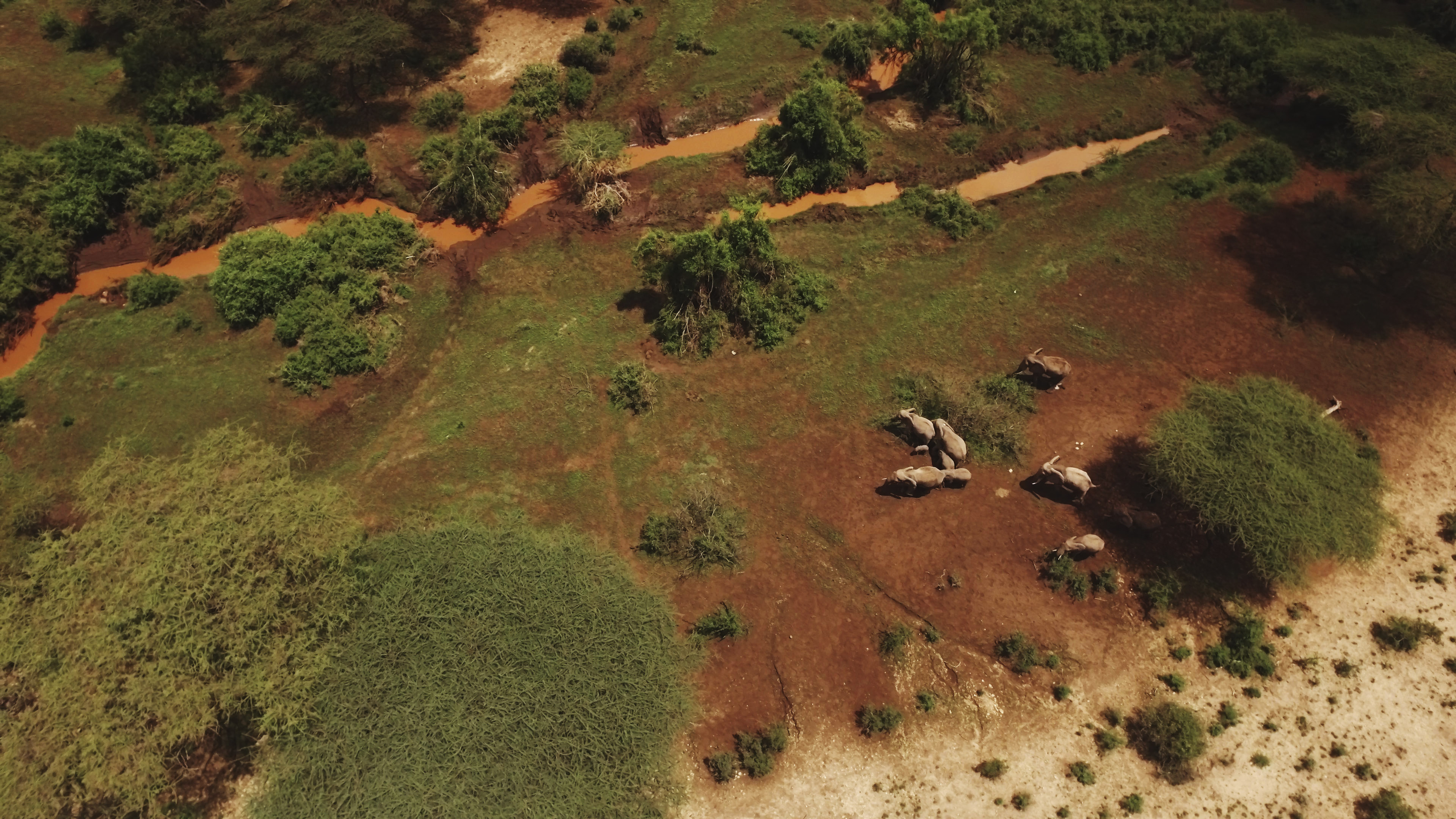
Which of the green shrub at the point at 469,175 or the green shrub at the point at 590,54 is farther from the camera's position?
the green shrub at the point at 590,54

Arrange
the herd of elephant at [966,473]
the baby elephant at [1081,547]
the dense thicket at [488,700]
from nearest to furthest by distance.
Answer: the dense thicket at [488,700]
the baby elephant at [1081,547]
the herd of elephant at [966,473]

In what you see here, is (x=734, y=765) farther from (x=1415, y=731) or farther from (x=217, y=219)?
(x=217, y=219)

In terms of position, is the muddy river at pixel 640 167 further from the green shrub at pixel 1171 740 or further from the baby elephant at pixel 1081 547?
the green shrub at pixel 1171 740

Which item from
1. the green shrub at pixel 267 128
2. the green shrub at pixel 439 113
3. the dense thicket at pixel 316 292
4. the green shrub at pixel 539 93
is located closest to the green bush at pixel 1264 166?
the green shrub at pixel 539 93

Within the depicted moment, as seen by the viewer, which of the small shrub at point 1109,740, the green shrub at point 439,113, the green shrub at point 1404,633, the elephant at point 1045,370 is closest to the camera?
the small shrub at point 1109,740

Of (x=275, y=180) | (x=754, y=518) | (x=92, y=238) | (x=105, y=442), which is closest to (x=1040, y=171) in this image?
(x=754, y=518)

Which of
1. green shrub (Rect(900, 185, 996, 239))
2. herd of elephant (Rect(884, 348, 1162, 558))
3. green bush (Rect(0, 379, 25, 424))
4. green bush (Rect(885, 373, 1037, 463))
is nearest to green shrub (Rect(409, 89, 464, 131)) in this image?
green bush (Rect(0, 379, 25, 424))

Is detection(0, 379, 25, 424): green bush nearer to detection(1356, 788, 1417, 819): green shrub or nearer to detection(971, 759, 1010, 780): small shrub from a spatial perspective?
detection(971, 759, 1010, 780): small shrub
